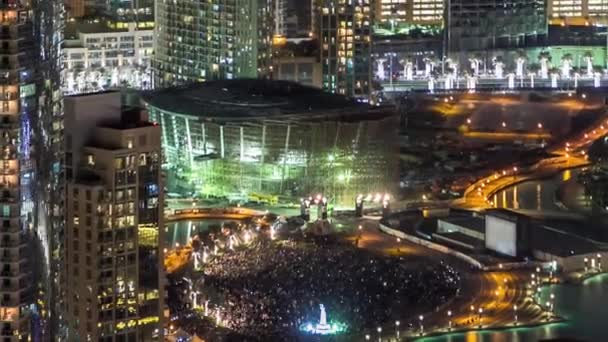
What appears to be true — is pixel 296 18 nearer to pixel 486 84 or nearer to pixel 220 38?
pixel 486 84

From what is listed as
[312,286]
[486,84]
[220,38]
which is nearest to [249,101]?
[220,38]

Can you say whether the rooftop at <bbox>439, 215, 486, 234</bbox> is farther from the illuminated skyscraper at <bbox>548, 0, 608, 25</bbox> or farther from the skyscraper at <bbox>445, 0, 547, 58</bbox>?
the illuminated skyscraper at <bbox>548, 0, 608, 25</bbox>

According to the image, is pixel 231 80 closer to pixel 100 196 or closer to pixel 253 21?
pixel 253 21

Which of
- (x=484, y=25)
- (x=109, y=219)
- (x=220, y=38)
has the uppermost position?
(x=220, y=38)

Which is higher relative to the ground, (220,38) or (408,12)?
(220,38)

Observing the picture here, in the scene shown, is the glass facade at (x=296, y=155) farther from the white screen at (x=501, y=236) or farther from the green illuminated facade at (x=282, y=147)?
the white screen at (x=501, y=236)

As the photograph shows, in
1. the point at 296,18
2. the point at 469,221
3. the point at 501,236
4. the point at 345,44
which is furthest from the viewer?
the point at 296,18

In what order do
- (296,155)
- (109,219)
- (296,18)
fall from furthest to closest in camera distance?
(296,18), (296,155), (109,219)

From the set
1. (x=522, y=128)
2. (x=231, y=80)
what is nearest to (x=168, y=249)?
(x=231, y=80)
